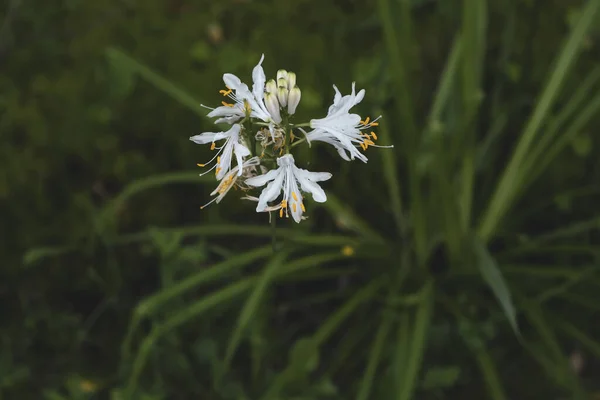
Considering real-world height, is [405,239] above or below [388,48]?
below

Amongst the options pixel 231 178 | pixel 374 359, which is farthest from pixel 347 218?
pixel 231 178

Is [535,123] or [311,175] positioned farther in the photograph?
[535,123]

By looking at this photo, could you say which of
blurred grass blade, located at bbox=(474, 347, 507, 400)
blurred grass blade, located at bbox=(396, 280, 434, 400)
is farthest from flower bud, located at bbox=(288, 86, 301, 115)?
blurred grass blade, located at bbox=(474, 347, 507, 400)

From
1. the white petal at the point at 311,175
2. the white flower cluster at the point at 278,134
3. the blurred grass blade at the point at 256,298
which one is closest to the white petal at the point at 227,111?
the white flower cluster at the point at 278,134

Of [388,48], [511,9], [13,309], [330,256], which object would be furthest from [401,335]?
[13,309]

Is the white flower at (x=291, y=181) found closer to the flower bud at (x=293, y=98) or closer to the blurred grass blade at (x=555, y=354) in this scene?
the flower bud at (x=293, y=98)

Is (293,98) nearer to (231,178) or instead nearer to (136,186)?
(231,178)

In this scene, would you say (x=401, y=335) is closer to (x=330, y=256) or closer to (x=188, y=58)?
(x=330, y=256)
